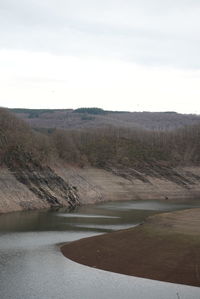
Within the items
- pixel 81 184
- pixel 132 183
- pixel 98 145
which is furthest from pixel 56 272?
pixel 98 145

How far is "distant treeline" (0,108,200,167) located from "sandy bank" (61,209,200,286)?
61.9m

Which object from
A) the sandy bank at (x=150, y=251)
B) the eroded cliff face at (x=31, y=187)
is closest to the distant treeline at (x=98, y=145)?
the eroded cliff face at (x=31, y=187)

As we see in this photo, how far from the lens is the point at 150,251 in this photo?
52969 millimetres

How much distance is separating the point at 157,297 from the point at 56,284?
354 inches

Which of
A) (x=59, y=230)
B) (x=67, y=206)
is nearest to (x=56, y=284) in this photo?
(x=59, y=230)

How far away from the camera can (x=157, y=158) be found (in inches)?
6358

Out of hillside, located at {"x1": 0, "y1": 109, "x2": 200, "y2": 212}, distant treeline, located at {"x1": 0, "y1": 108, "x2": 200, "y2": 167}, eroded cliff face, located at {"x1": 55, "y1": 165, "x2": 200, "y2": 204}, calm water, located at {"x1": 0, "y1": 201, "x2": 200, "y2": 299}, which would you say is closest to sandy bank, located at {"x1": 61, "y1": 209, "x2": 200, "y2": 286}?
calm water, located at {"x1": 0, "y1": 201, "x2": 200, "y2": 299}

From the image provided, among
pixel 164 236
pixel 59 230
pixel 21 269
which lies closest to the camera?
pixel 21 269

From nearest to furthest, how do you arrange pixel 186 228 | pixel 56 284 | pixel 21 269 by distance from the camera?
pixel 56 284, pixel 21 269, pixel 186 228

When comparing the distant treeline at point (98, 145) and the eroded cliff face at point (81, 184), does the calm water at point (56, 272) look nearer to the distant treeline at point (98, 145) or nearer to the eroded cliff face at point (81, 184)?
the eroded cliff face at point (81, 184)

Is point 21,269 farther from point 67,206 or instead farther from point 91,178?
point 91,178

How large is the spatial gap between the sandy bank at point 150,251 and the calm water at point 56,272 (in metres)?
1.63

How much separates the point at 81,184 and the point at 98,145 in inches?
1448

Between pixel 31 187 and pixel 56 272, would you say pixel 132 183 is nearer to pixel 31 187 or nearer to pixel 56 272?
pixel 31 187
